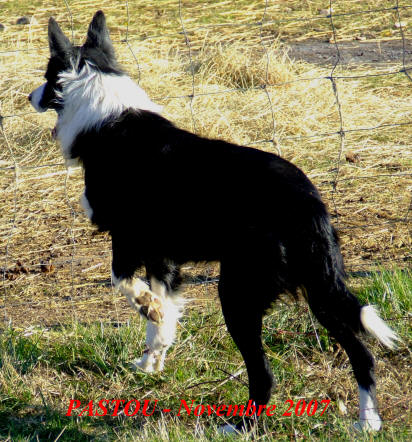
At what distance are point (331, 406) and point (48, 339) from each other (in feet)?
5.27

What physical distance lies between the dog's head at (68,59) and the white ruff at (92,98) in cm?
3

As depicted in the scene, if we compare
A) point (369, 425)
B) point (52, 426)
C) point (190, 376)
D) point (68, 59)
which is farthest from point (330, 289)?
point (68, 59)

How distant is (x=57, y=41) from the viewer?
3623mm

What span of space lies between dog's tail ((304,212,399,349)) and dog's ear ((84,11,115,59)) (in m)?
1.70

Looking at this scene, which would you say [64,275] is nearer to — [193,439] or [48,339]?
[48,339]

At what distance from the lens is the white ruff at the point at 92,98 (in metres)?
3.55

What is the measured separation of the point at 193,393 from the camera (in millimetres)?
3342

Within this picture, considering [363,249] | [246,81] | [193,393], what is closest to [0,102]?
[246,81]

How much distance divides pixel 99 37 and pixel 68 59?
29cm

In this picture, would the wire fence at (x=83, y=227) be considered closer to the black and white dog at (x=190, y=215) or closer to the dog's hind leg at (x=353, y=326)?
the black and white dog at (x=190, y=215)

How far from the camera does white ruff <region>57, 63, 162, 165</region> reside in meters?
3.55

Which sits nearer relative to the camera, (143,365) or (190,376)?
(190,376)

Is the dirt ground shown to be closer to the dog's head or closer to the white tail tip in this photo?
the dog's head

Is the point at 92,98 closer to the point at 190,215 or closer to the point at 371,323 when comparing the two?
the point at 190,215
